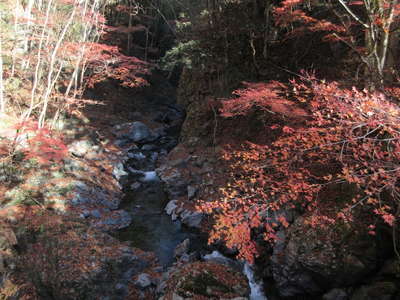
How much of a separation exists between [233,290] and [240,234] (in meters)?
1.45

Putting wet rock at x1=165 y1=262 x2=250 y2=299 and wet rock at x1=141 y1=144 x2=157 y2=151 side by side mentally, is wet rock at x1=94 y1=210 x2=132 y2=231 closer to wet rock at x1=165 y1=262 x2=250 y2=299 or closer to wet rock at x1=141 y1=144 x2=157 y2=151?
wet rock at x1=165 y1=262 x2=250 y2=299

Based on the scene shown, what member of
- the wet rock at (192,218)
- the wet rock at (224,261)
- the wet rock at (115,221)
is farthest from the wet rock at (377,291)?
the wet rock at (115,221)

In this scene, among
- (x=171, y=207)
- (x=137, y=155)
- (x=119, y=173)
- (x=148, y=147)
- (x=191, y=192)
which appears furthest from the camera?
(x=148, y=147)

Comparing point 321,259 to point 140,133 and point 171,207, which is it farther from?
point 140,133

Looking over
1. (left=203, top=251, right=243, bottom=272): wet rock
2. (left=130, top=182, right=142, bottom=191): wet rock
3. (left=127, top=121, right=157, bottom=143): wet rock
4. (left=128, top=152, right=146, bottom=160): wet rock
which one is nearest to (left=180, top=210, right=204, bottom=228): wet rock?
(left=203, top=251, right=243, bottom=272): wet rock

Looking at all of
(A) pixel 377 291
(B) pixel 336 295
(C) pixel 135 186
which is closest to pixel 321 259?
(B) pixel 336 295

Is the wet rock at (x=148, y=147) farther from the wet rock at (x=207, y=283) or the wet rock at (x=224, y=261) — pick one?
the wet rock at (x=207, y=283)

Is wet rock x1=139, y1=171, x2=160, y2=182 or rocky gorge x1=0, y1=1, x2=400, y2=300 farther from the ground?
rocky gorge x1=0, y1=1, x2=400, y2=300

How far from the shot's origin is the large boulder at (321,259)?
5766 millimetres

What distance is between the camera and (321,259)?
6031 mm

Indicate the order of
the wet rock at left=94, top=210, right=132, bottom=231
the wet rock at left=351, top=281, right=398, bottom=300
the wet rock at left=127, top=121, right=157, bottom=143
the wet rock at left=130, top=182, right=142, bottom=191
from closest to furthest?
the wet rock at left=351, top=281, right=398, bottom=300 < the wet rock at left=94, top=210, right=132, bottom=231 < the wet rock at left=130, top=182, right=142, bottom=191 < the wet rock at left=127, top=121, right=157, bottom=143

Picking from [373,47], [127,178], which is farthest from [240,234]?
[127,178]

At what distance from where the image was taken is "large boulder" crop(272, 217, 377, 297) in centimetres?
577

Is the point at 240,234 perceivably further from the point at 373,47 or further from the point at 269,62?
the point at 269,62
